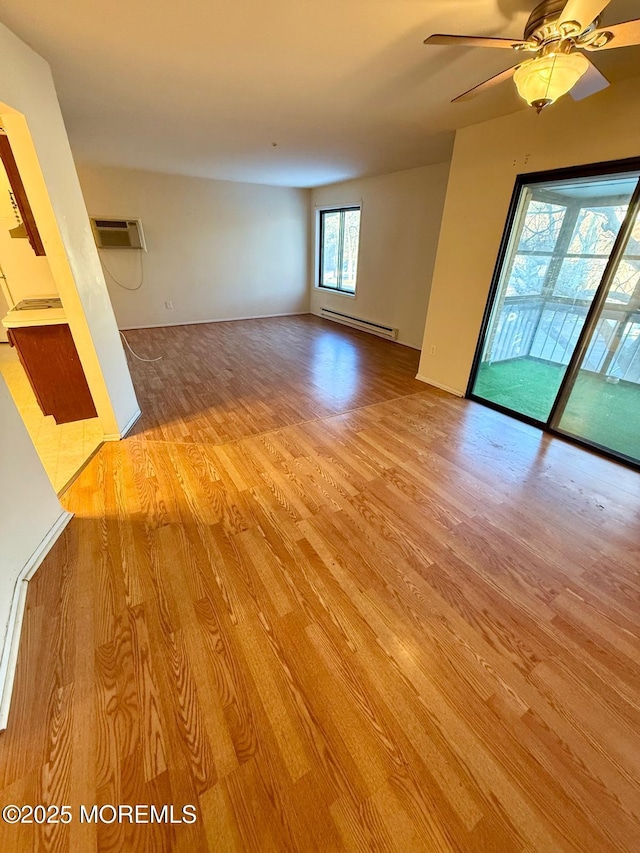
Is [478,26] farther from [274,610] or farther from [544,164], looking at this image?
[274,610]

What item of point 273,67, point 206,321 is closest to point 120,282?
point 206,321

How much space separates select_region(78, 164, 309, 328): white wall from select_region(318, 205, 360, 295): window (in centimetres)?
42

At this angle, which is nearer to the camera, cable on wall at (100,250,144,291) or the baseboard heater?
cable on wall at (100,250,144,291)

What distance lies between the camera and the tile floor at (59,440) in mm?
2293

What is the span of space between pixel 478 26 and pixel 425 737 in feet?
9.78

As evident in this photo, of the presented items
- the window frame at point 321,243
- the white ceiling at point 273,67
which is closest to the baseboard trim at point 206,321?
the window frame at point 321,243

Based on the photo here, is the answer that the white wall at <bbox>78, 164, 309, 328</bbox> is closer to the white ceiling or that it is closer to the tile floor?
the white ceiling

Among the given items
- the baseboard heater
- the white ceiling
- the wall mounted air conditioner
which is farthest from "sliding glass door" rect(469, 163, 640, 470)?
the wall mounted air conditioner

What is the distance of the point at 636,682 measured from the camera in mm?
1229

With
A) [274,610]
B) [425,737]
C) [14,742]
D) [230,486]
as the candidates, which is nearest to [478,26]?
[230,486]

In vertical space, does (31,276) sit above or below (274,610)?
above

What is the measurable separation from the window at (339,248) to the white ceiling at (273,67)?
7.88ft

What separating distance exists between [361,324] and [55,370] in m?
4.57

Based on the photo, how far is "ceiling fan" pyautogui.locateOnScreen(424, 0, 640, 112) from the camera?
1.18 m
